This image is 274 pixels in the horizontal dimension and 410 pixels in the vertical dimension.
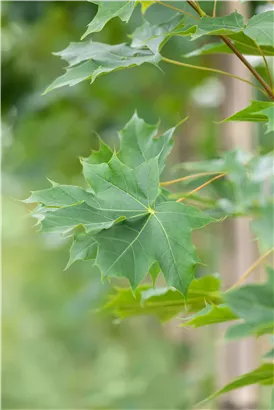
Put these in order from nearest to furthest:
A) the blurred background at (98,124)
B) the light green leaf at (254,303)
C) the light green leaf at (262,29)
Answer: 1. the light green leaf at (254,303)
2. the light green leaf at (262,29)
3. the blurred background at (98,124)

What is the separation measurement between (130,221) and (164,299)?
0.54 feet

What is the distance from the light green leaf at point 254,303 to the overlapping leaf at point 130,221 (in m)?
0.13

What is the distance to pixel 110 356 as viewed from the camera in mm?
2041

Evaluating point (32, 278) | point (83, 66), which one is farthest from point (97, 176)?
point (32, 278)

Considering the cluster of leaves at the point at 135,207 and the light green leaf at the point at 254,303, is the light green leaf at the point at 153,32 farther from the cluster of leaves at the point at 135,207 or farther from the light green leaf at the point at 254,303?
the light green leaf at the point at 254,303

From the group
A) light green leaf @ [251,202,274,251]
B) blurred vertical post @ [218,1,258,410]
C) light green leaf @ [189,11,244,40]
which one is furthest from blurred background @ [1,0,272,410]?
light green leaf @ [251,202,274,251]

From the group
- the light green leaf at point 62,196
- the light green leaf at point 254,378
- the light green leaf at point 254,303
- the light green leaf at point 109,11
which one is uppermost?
the light green leaf at point 109,11

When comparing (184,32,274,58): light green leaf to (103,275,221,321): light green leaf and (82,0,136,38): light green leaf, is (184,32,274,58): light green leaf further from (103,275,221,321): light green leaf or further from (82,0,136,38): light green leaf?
(103,275,221,321): light green leaf

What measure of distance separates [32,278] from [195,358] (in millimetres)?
825

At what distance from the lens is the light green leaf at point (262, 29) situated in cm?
43

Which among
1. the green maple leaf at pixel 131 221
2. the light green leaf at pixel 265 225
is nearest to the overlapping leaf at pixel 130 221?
the green maple leaf at pixel 131 221

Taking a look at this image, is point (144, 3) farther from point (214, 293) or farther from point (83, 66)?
point (214, 293)

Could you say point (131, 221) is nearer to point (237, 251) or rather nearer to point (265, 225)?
point (265, 225)

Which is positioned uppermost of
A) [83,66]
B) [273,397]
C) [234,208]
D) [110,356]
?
[83,66]
